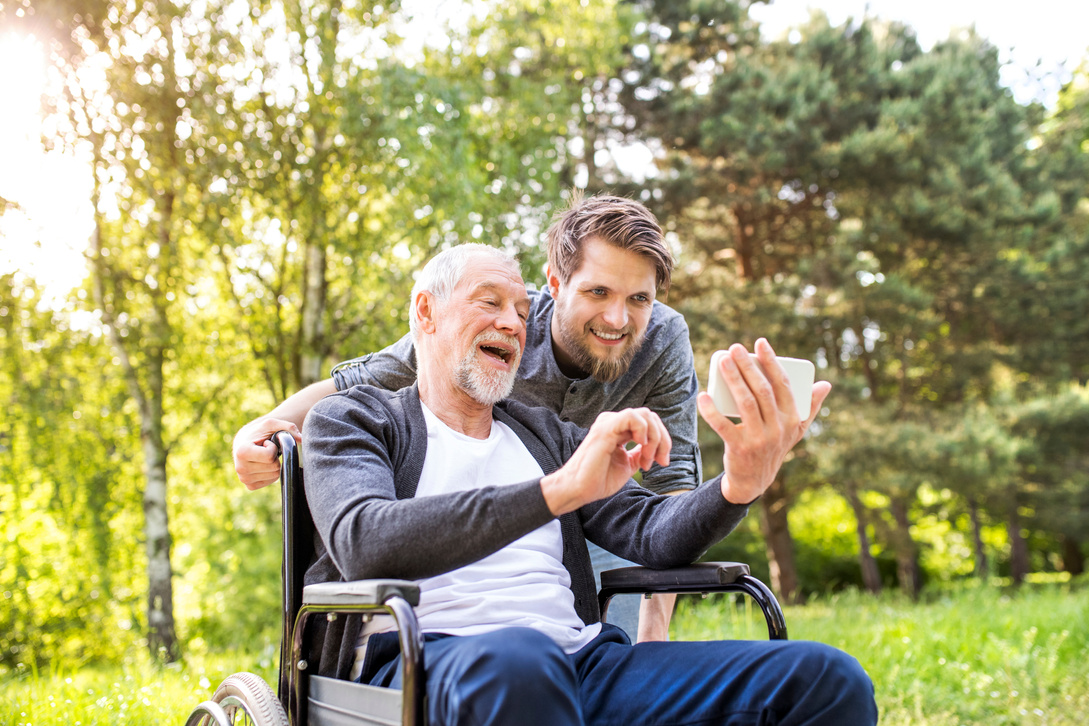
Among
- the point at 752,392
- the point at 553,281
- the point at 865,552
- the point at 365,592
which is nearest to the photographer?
the point at 365,592

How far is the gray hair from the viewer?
1.79m

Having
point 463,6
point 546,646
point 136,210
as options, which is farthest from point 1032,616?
point 136,210

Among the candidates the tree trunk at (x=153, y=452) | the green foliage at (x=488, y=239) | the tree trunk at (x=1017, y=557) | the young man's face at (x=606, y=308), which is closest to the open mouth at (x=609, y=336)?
the young man's face at (x=606, y=308)

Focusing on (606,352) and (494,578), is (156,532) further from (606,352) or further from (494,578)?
(494,578)

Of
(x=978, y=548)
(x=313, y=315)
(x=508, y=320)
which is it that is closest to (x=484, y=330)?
(x=508, y=320)

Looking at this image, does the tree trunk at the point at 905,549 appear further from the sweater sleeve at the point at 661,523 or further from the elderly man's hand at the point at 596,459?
the elderly man's hand at the point at 596,459

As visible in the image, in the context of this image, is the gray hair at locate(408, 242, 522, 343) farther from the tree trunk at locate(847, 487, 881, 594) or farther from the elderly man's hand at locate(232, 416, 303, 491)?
the tree trunk at locate(847, 487, 881, 594)

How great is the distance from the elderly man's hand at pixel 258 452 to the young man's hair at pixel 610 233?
33.9 inches

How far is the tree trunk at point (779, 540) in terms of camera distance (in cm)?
1232

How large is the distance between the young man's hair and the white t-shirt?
1.99ft

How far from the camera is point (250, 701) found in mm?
1463

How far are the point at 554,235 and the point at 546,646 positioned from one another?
55.3 inches

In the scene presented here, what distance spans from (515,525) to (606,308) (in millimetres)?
964

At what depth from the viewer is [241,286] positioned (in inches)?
305
